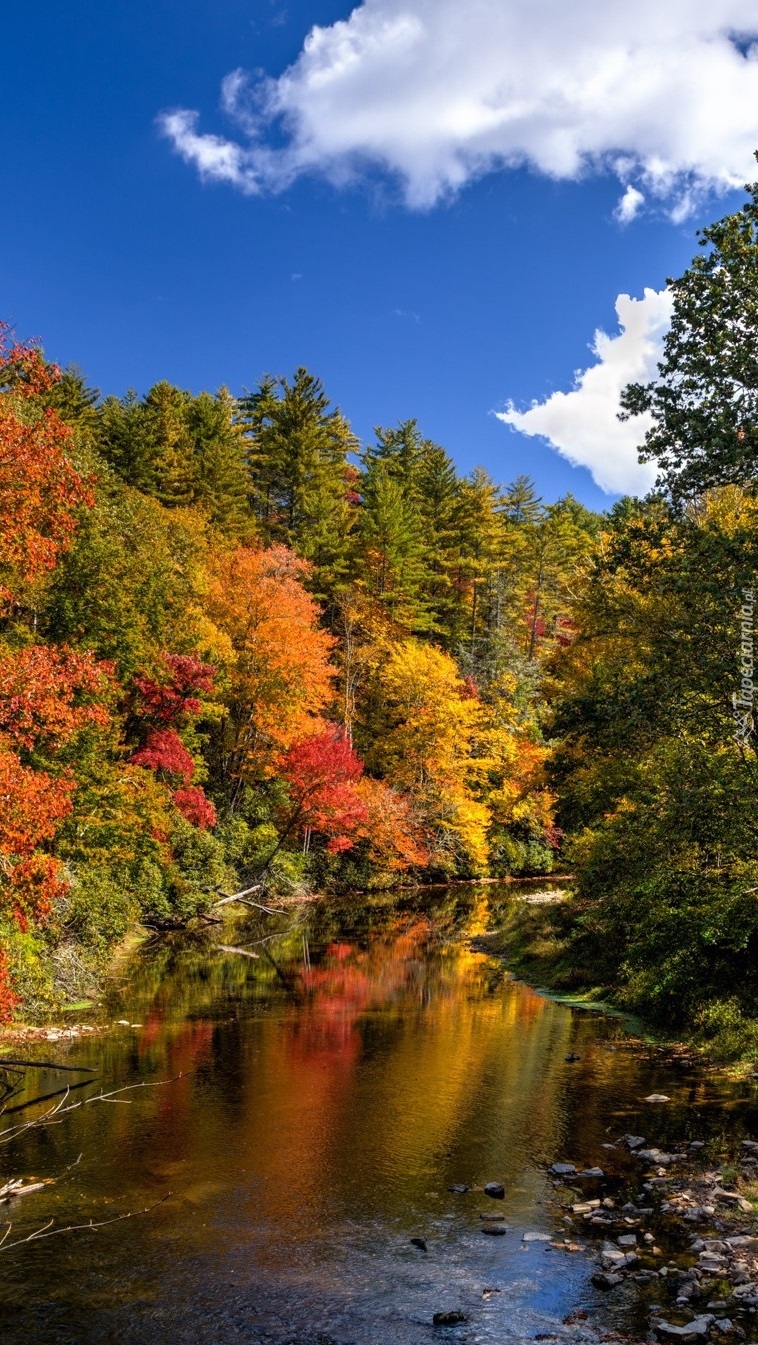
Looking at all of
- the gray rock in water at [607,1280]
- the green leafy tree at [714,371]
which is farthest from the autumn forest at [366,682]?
the gray rock in water at [607,1280]

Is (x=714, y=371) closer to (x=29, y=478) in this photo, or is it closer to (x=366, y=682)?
(x=29, y=478)

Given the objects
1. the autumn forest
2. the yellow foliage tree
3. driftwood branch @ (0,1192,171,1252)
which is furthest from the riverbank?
driftwood branch @ (0,1192,171,1252)

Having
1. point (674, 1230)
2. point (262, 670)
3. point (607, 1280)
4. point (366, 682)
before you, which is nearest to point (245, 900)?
point (262, 670)

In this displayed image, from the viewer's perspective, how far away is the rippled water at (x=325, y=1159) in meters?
8.50

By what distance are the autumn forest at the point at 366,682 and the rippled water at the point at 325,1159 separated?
2.61m

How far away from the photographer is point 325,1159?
1221cm

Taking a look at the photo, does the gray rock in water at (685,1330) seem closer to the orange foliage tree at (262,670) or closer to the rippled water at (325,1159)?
the rippled water at (325,1159)

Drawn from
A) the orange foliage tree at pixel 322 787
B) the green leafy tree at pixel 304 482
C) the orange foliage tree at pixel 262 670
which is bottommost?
the orange foliage tree at pixel 322 787

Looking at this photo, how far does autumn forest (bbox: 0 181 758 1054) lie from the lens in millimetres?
14914

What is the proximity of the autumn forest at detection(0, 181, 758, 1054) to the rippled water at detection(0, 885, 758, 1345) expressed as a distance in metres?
2.61

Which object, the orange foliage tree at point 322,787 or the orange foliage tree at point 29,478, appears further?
the orange foliage tree at point 322,787

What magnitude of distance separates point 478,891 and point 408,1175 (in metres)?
36.8

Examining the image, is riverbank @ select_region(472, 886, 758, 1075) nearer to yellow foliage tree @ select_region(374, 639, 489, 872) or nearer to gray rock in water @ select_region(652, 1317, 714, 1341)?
yellow foliage tree @ select_region(374, 639, 489, 872)

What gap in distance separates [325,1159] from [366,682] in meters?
41.5
